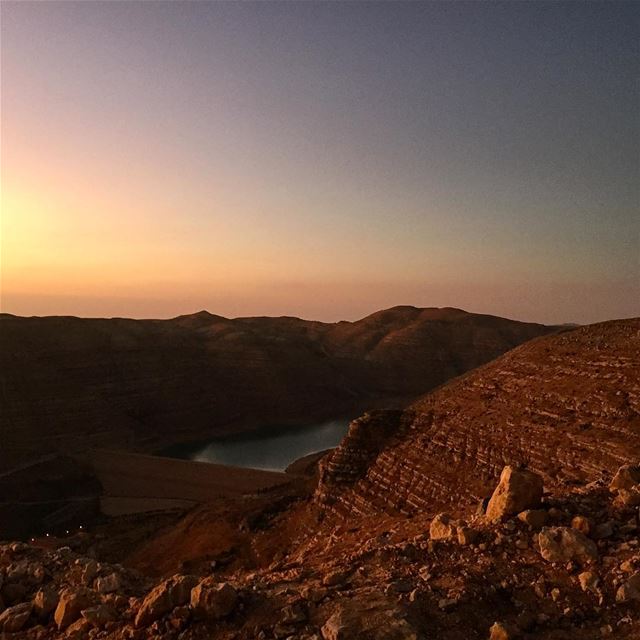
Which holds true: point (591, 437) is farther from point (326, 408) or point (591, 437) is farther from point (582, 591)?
point (326, 408)

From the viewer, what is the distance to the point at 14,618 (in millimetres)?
5605

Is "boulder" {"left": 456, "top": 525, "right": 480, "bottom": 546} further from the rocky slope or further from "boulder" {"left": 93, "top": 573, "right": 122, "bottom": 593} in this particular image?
"boulder" {"left": 93, "top": 573, "right": 122, "bottom": 593}

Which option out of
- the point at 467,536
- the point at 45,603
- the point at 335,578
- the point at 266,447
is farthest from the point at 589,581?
the point at 266,447

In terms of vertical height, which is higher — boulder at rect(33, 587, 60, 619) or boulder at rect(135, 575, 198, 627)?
boulder at rect(135, 575, 198, 627)

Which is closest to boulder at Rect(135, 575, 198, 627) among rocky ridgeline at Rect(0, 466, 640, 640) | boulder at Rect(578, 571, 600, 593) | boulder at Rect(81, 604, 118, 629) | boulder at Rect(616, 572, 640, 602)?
rocky ridgeline at Rect(0, 466, 640, 640)

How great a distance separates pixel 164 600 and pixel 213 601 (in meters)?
0.52

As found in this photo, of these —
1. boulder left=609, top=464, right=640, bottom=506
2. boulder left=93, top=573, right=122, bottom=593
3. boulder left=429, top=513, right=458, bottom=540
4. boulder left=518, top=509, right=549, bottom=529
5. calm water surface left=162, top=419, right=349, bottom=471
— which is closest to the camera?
boulder left=518, top=509, right=549, bottom=529

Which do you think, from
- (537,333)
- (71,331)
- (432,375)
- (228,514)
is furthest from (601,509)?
(537,333)

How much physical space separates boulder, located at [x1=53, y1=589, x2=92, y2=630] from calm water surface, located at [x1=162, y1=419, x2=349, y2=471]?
44746mm

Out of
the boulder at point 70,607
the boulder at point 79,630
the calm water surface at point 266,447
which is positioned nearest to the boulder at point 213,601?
the boulder at point 79,630

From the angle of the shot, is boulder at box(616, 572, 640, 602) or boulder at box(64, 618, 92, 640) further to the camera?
boulder at box(64, 618, 92, 640)

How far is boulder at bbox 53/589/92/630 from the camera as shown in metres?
5.37

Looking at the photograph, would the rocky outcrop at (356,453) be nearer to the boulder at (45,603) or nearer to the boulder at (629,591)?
the boulder at (45,603)

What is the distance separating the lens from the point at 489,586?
184 inches
